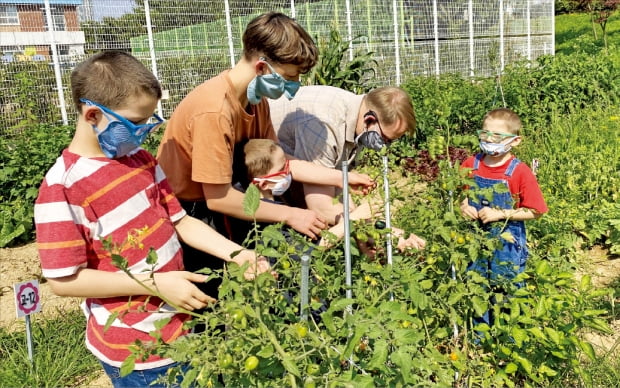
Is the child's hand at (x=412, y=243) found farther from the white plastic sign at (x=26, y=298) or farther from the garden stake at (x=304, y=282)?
the white plastic sign at (x=26, y=298)

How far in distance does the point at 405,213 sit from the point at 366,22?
23.9 feet

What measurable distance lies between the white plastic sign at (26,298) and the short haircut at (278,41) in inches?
53.8

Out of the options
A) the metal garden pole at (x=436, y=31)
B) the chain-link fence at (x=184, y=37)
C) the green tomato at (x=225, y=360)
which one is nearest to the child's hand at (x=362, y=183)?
the green tomato at (x=225, y=360)

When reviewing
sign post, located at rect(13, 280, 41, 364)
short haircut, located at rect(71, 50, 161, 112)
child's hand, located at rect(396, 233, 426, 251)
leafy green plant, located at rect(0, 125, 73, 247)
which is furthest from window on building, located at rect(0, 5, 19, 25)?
child's hand, located at rect(396, 233, 426, 251)

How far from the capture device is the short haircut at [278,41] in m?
1.90

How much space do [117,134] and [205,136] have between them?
0.37 metres

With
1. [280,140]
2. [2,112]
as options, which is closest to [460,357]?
[280,140]

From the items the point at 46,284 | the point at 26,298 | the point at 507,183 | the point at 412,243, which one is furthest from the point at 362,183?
the point at 46,284

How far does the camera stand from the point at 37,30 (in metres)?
5.67

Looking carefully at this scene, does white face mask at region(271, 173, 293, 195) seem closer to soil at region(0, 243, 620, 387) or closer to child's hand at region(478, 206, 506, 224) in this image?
child's hand at region(478, 206, 506, 224)

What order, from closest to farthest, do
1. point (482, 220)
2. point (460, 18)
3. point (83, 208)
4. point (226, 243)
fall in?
point (83, 208) < point (226, 243) < point (482, 220) < point (460, 18)

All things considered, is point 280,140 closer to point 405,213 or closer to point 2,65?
point 405,213

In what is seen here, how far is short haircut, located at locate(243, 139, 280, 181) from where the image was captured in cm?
206

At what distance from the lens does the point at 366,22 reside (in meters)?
8.80
